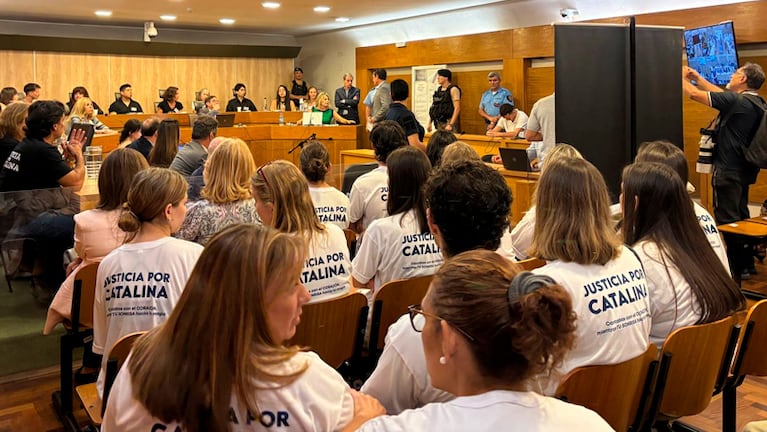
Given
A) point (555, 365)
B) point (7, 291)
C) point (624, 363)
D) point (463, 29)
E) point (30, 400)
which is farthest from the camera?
point (463, 29)

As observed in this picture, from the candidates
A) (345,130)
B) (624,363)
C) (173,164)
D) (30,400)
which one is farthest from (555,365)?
(345,130)

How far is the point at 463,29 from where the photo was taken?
11891 millimetres

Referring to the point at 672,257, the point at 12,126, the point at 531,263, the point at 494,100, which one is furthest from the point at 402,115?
the point at 672,257

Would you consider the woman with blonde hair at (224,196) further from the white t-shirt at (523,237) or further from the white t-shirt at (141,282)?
the white t-shirt at (523,237)

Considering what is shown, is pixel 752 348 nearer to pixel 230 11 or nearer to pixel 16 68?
pixel 230 11

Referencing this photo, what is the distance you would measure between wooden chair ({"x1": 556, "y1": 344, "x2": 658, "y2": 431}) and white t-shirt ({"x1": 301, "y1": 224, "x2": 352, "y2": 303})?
42.6 inches

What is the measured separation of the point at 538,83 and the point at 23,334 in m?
8.43

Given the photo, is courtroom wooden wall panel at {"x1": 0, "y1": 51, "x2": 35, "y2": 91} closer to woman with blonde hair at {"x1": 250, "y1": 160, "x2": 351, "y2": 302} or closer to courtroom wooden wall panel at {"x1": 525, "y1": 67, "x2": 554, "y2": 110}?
courtroom wooden wall panel at {"x1": 525, "y1": 67, "x2": 554, "y2": 110}

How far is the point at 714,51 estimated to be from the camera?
6.73m

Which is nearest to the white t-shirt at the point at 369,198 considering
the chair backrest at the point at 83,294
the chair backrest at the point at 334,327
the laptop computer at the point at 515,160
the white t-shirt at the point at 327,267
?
the white t-shirt at the point at 327,267

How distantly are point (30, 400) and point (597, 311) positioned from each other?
2863mm

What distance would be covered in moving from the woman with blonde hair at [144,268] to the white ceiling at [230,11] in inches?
324

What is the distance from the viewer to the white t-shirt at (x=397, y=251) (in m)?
2.89

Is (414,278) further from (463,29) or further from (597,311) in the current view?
(463,29)
